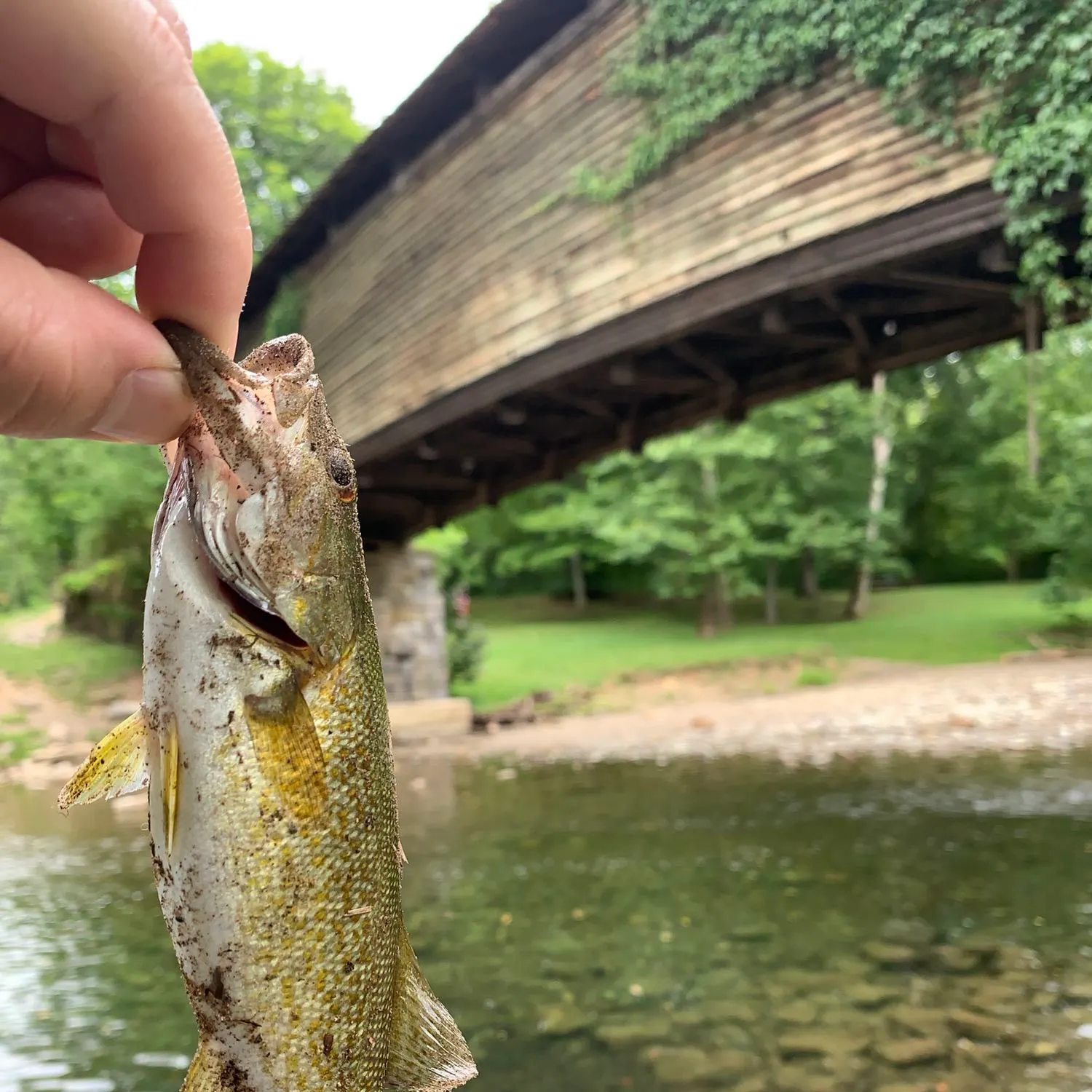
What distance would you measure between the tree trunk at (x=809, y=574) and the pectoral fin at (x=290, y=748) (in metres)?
32.4

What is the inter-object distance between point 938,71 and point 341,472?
7.24m

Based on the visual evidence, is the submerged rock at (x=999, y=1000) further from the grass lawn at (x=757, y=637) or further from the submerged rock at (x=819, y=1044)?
the grass lawn at (x=757, y=637)

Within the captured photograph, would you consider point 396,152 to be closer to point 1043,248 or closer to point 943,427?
point 1043,248

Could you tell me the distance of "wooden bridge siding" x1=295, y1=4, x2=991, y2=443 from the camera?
25.2 ft

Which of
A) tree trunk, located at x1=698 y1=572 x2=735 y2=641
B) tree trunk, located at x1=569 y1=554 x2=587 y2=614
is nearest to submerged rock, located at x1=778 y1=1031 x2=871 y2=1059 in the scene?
tree trunk, located at x1=698 y1=572 x2=735 y2=641

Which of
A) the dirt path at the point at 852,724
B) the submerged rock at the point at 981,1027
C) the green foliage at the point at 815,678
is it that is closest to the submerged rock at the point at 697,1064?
the submerged rock at the point at 981,1027

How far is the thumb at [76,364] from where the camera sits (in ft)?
4.25

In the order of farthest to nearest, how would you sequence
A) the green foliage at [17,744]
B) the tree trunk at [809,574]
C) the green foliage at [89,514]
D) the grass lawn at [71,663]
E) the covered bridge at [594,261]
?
the tree trunk at [809,574], the grass lawn at [71,663], the green foliage at [89,514], the green foliage at [17,744], the covered bridge at [594,261]

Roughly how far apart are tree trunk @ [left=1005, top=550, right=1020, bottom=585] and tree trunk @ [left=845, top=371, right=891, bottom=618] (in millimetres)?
8977

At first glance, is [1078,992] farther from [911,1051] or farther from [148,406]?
[148,406]

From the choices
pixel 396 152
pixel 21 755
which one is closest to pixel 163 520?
pixel 396 152

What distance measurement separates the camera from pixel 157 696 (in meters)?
1.53

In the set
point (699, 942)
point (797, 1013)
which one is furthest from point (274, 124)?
point (797, 1013)

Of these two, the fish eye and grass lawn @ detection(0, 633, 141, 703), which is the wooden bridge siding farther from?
grass lawn @ detection(0, 633, 141, 703)
